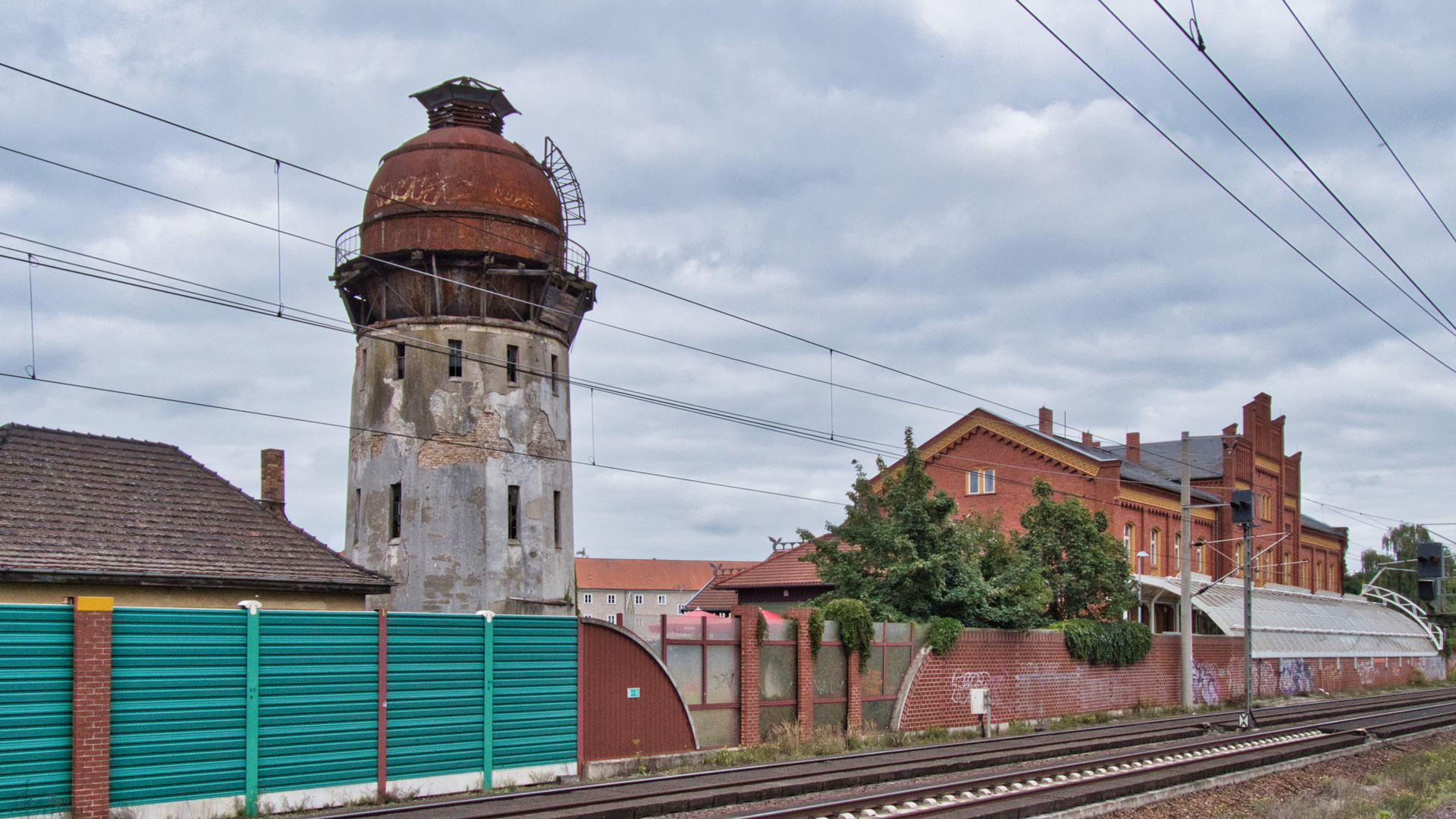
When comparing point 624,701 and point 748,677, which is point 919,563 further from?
point 624,701

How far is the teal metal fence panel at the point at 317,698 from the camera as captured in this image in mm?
15508

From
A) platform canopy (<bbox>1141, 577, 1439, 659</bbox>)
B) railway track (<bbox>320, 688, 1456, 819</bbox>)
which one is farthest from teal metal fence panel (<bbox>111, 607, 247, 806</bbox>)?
platform canopy (<bbox>1141, 577, 1439, 659</bbox>)

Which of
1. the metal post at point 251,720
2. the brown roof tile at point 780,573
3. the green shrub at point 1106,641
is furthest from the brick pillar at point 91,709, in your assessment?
the brown roof tile at point 780,573

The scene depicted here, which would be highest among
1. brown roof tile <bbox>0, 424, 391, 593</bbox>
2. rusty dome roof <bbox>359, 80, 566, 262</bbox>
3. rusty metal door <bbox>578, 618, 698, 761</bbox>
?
rusty dome roof <bbox>359, 80, 566, 262</bbox>

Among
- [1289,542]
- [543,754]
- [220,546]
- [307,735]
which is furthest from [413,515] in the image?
[1289,542]

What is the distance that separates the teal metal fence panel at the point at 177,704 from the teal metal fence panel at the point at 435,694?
2273mm

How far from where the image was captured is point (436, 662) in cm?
1756

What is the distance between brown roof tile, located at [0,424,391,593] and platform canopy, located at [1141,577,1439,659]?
1129 inches

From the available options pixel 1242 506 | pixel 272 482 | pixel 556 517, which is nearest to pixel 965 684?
pixel 1242 506

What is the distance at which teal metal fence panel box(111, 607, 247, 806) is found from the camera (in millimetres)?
14141

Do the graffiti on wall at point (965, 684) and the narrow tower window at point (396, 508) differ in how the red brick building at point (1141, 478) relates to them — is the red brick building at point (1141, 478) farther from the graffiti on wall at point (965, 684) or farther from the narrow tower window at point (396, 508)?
the narrow tower window at point (396, 508)

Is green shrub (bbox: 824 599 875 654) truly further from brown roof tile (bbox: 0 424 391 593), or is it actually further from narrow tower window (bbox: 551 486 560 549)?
brown roof tile (bbox: 0 424 391 593)

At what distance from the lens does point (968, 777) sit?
60.5 ft

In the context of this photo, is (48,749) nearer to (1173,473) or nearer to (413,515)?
(413,515)
